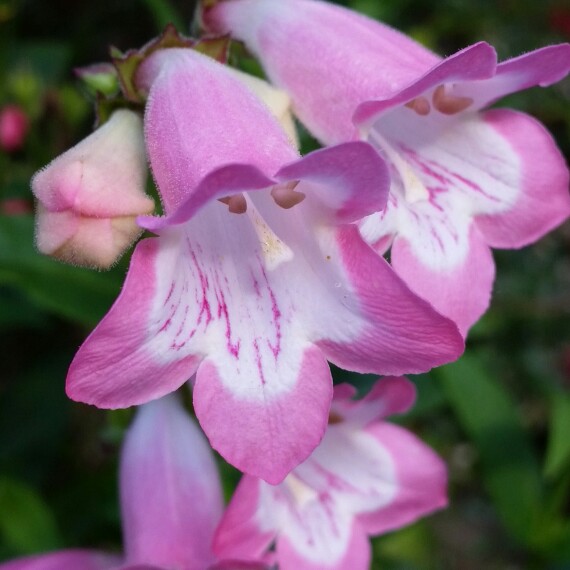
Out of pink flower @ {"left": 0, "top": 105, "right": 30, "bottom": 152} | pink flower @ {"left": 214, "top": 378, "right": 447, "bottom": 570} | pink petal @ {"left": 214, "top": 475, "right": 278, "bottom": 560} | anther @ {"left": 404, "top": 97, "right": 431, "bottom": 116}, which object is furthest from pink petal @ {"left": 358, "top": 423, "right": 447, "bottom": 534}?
pink flower @ {"left": 0, "top": 105, "right": 30, "bottom": 152}

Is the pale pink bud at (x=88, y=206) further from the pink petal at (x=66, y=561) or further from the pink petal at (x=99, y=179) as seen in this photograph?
the pink petal at (x=66, y=561)

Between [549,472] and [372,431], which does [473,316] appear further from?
[549,472]

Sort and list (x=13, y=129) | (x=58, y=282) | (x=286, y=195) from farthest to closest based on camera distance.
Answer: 1. (x=13, y=129)
2. (x=58, y=282)
3. (x=286, y=195)

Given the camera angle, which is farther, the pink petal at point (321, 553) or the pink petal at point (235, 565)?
the pink petal at point (321, 553)

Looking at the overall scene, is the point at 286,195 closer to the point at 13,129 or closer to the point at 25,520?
the point at 25,520

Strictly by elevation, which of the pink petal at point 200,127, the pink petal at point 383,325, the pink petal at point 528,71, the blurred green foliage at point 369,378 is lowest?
the blurred green foliage at point 369,378

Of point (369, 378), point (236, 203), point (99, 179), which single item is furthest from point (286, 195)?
point (369, 378)

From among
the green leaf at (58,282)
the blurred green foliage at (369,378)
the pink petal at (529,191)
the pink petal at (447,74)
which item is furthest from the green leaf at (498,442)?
the pink petal at (447,74)

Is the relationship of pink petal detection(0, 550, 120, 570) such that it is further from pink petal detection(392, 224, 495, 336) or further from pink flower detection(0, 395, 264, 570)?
pink petal detection(392, 224, 495, 336)
